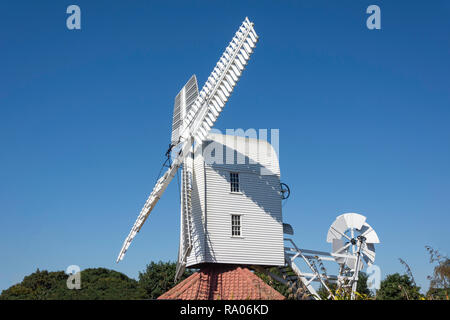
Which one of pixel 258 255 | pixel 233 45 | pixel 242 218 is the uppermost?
pixel 233 45

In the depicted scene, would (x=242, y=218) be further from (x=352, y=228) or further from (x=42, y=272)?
(x=42, y=272)

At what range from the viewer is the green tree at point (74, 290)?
44531 millimetres

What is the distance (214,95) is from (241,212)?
6.88m

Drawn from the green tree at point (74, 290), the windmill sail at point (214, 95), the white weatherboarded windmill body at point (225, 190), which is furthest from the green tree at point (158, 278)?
the windmill sail at point (214, 95)

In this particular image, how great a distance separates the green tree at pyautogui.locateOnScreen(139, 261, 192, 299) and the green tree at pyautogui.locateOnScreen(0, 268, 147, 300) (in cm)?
91

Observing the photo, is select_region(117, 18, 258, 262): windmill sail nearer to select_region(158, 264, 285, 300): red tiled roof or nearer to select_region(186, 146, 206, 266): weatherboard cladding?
select_region(186, 146, 206, 266): weatherboard cladding

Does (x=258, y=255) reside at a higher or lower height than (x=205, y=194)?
lower

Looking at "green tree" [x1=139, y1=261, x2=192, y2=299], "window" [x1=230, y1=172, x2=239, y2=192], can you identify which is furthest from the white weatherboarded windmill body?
"green tree" [x1=139, y1=261, x2=192, y2=299]

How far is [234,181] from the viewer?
26.3 m

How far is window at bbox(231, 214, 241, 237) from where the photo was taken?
25422 millimetres

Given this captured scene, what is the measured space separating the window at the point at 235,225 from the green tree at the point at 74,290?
815 inches

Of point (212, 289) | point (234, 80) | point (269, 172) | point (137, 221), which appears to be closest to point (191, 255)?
point (212, 289)
